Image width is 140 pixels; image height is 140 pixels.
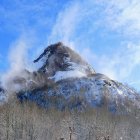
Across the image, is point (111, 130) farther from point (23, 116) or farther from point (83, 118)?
point (23, 116)

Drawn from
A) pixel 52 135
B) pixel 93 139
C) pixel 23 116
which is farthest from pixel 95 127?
Result: pixel 23 116

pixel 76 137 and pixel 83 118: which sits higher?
pixel 83 118

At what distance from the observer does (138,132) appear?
162 m

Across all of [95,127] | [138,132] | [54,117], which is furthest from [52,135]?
[138,132]

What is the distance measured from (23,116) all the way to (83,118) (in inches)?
970

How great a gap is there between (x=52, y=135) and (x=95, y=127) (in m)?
14.0

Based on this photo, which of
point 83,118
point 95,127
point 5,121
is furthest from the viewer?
point 83,118

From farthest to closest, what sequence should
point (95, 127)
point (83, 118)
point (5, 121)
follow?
1. point (83, 118)
2. point (95, 127)
3. point (5, 121)

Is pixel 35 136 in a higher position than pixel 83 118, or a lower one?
lower

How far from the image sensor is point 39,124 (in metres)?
140

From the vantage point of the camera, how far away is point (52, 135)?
458ft

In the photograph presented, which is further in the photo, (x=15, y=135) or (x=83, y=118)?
(x=83, y=118)

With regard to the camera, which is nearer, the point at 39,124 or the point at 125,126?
the point at 39,124

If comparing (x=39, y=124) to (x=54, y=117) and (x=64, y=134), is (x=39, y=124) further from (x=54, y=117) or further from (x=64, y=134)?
(x=54, y=117)
